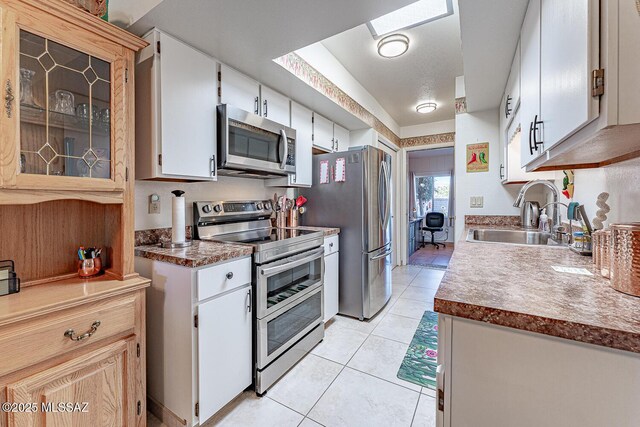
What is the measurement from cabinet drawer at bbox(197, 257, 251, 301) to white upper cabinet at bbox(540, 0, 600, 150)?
149 centimetres

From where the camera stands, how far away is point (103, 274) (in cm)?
137

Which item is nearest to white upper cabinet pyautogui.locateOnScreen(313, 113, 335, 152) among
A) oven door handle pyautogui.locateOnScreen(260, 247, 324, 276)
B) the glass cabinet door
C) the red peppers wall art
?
oven door handle pyautogui.locateOnScreen(260, 247, 324, 276)

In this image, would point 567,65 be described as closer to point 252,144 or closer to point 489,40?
point 489,40

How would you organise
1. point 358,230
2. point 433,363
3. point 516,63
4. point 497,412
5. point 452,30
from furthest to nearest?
point 358,230 → point 452,30 → point 433,363 → point 516,63 → point 497,412

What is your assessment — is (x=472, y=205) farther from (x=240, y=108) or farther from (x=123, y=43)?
(x=123, y=43)

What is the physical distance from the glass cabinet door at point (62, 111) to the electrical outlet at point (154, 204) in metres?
0.51

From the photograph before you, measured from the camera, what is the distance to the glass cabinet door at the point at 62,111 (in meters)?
1.03

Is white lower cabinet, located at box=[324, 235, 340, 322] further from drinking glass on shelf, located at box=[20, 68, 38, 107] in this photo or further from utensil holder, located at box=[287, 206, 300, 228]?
drinking glass on shelf, located at box=[20, 68, 38, 107]

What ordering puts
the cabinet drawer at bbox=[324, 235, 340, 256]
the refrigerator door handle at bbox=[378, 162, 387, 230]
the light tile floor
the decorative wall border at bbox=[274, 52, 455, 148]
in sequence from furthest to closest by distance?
the refrigerator door handle at bbox=[378, 162, 387, 230], the cabinet drawer at bbox=[324, 235, 340, 256], the decorative wall border at bbox=[274, 52, 455, 148], the light tile floor

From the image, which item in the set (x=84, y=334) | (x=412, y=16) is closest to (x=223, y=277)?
(x=84, y=334)

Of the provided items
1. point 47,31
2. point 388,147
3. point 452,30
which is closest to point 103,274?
point 47,31

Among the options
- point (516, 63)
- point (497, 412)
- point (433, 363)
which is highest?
point (516, 63)

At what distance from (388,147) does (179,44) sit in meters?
3.44

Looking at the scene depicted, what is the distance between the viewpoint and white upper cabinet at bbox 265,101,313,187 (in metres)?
2.51
